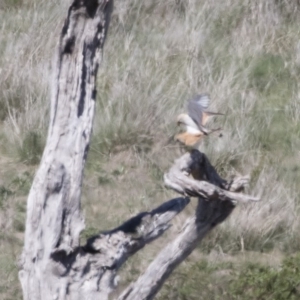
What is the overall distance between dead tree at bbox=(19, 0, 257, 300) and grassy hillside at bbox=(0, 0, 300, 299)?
1724 mm

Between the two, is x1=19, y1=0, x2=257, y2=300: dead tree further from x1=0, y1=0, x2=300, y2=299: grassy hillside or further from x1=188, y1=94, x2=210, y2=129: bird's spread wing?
x1=0, y1=0, x2=300, y2=299: grassy hillside

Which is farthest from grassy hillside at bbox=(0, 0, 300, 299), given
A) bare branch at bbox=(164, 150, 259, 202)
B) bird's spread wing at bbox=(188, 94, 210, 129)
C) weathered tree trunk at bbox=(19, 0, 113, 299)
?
weathered tree trunk at bbox=(19, 0, 113, 299)

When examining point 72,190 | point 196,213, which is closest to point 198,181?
point 196,213

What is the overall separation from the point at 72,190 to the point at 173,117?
11.4ft

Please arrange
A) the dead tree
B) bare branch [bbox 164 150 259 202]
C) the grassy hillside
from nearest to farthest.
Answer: the dead tree, bare branch [bbox 164 150 259 202], the grassy hillside

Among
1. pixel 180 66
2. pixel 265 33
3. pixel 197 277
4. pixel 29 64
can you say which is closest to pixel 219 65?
pixel 180 66

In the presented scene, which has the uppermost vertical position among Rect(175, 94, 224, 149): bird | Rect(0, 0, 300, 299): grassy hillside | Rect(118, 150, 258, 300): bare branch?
Rect(175, 94, 224, 149): bird

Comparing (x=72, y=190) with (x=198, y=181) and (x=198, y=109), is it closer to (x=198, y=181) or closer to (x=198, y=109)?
(x=198, y=181)

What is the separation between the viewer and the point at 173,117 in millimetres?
7031

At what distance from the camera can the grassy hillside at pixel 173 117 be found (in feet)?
19.8

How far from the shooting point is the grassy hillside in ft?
19.8

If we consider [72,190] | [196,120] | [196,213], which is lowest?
[196,213]

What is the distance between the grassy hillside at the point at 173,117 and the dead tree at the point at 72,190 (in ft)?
5.66

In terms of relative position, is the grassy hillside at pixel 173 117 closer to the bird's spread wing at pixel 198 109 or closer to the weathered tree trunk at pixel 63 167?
the bird's spread wing at pixel 198 109
